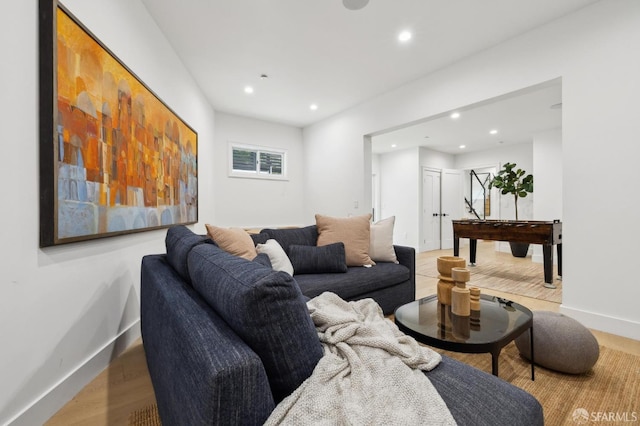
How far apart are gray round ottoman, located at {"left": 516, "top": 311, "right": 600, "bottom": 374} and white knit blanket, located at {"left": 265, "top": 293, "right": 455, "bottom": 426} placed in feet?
3.98

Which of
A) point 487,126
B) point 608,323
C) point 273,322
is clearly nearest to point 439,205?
point 487,126

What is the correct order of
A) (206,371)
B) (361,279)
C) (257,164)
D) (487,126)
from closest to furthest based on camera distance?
(206,371) < (361,279) < (487,126) < (257,164)

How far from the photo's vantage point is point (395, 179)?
732 centimetres

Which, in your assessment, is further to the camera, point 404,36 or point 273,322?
point 404,36

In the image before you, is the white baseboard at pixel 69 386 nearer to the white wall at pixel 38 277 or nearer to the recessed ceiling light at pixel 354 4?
the white wall at pixel 38 277

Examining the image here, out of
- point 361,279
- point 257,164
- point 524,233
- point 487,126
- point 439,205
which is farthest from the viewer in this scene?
point 439,205

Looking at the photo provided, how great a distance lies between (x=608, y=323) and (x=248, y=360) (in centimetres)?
303

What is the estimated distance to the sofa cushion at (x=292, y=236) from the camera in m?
2.67

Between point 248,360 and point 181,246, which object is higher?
point 181,246

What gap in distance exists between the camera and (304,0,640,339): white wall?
7.22 feet

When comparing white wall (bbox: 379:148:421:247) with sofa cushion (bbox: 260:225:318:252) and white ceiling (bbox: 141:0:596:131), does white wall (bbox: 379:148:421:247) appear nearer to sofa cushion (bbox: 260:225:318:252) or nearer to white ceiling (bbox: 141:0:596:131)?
white ceiling (bbox: 141:0:596:131)

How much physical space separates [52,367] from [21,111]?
1.23 metres

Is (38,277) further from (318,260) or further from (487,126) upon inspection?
(487,126)

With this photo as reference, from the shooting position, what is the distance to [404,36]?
2842 mm
